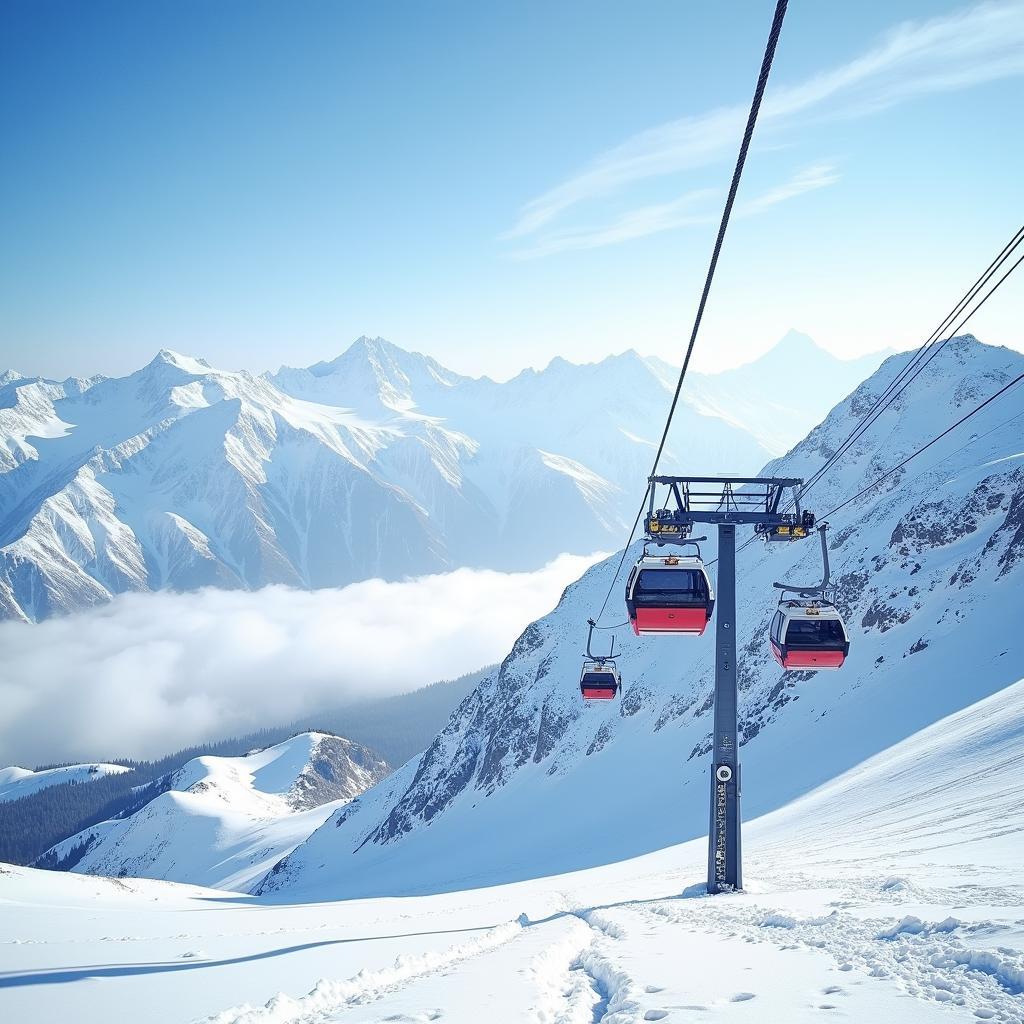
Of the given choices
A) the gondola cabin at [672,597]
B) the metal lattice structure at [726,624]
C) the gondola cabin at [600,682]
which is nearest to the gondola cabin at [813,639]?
the metal lattice structure at [726,624]

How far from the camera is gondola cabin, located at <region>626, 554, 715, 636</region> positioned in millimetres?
20344

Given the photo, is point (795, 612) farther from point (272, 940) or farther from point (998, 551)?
point (998, 551)

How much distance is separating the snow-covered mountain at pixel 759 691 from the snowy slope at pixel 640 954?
28208mm

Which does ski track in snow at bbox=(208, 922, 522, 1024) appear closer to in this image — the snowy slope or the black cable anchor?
the snowy slope

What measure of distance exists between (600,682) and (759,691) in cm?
4151

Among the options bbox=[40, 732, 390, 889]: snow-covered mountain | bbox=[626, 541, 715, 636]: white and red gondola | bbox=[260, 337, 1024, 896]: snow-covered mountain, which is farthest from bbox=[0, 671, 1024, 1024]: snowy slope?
bbox=[40, 732, 390, 889]: snow-covered mountain

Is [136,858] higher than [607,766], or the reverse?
[607,766]

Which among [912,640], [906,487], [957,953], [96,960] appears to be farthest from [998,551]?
[96,960]

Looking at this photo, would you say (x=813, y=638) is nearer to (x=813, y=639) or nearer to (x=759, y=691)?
(x=813, y=639)

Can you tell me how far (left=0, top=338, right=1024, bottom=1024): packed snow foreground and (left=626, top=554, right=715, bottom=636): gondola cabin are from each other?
6.89 m

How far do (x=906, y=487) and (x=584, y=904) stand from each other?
76960 mm

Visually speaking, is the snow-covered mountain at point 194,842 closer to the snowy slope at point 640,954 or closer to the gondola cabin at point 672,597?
the snowy slope at point 640,954

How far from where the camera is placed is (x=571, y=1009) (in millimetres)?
9102

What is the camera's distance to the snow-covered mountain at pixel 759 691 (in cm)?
5106
